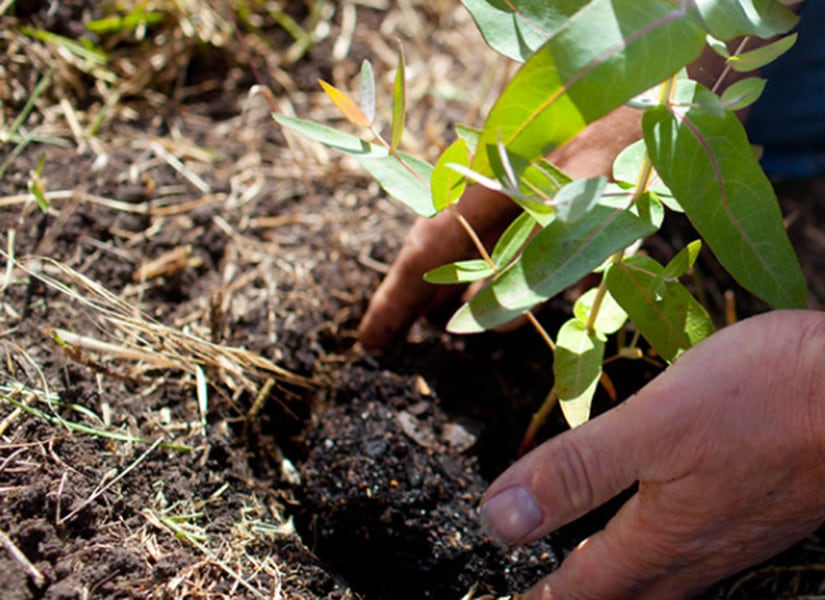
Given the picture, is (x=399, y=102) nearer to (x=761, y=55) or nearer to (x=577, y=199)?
(x=577, y=199)

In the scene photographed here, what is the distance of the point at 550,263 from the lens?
1174mm

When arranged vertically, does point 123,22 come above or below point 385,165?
below

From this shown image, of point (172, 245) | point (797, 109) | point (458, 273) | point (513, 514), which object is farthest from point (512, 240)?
point (797, 109)

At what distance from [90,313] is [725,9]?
4.67 feet

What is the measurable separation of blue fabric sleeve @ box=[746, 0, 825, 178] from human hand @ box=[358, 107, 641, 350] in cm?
75

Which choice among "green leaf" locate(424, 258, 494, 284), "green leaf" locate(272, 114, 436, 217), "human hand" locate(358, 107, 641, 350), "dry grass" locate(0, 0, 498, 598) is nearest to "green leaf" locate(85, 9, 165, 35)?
"dry grass" locate(0, 0, 498, 598)

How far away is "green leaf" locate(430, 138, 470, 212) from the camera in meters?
1.22

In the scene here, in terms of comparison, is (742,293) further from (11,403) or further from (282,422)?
(11,403)

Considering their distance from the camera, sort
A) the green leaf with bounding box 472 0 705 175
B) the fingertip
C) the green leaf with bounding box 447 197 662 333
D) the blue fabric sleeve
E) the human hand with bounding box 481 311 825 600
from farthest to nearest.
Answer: the blue fabric sleeve < the fingertip < the human hand with bounding box 481 311 825 600 < the green leaf with bounding box 447 197 662 333 < the green leaf with bounding box 472 0 705 175

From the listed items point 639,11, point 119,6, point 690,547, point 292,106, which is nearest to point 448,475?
point 690,547

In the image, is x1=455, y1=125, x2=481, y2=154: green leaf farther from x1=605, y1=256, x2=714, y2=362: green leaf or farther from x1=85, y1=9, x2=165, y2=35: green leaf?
x1=85, y1=9, x2=165, y2=35: green leaf

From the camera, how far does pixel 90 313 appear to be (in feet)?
5.89

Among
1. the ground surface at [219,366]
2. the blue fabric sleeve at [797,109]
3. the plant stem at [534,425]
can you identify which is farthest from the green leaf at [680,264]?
the blue fabric sleeve at [797,109]

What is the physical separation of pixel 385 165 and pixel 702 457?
0.71 m
